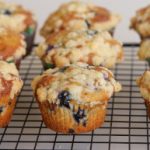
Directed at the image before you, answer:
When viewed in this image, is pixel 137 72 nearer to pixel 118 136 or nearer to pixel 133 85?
pixel 133 85

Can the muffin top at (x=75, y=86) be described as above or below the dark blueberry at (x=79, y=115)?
above

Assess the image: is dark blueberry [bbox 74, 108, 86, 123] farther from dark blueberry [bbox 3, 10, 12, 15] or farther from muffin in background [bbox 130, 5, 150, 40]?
dark blueberry [bbox 3, 10, 12, 15]

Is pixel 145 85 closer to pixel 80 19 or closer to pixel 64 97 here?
pixel 64 97

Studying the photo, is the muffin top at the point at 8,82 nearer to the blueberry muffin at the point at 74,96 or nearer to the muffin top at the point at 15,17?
the blueberry muffin at the point at 74,96

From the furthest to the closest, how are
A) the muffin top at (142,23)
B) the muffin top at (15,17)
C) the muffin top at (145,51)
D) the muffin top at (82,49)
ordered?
the muffin top at (15,17), the muffin top at (142,23), the muffin top at (145,51), the muffin top at (82,49)

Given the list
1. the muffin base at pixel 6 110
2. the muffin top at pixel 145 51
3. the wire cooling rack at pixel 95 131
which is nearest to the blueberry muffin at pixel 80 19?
the muffin top at pixel 145 51

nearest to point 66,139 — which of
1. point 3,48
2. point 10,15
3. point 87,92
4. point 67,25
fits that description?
point 87,92

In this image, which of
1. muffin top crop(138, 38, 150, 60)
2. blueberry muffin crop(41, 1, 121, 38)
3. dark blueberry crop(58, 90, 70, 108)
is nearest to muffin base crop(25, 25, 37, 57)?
blueberry muffin crop(41, 1, 121, 38)
